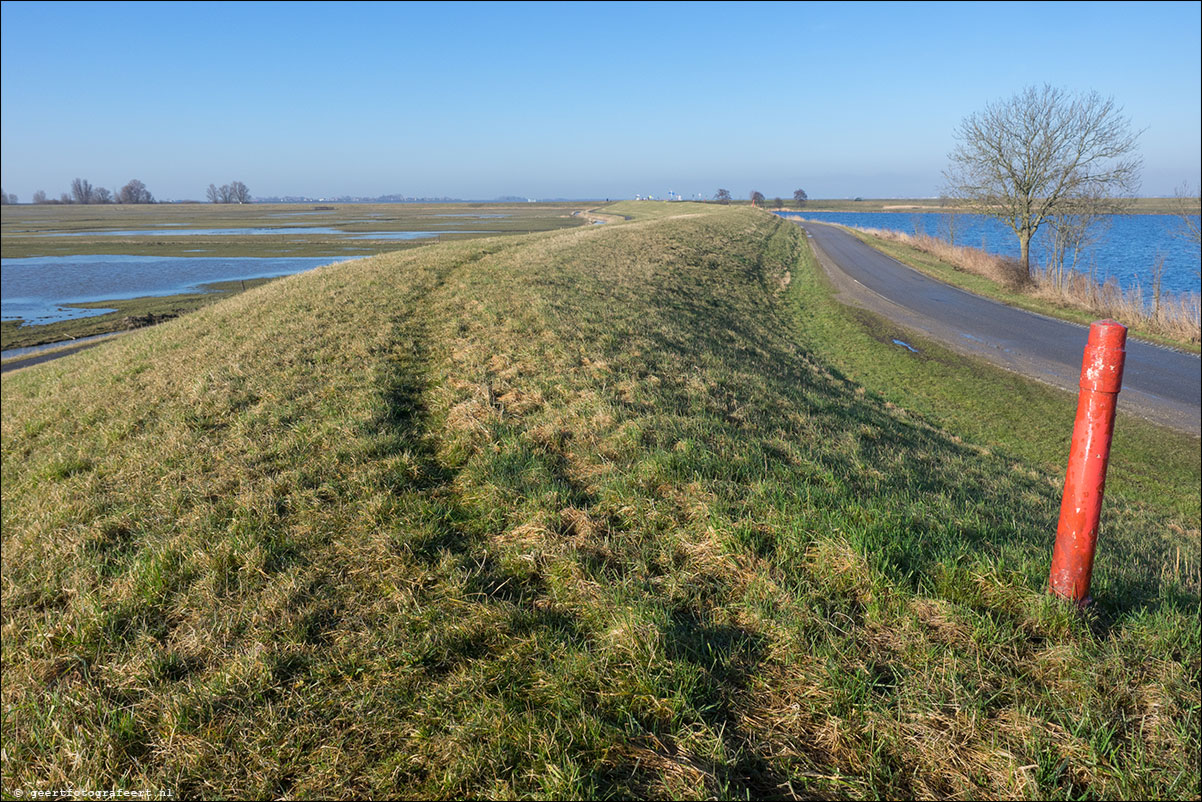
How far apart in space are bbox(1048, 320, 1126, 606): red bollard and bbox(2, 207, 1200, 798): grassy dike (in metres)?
0.25

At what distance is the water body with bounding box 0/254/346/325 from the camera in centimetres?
3728

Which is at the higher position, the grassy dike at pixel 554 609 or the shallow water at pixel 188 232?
the shallow water at pixel 188 232

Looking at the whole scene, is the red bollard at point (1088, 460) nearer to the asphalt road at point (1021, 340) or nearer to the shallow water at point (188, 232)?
the asphalt road at point (1021, 340)

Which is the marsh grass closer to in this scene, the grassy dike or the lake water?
the grassy dike

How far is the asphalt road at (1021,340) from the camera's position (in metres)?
14.5

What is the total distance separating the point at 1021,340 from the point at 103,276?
208 feet

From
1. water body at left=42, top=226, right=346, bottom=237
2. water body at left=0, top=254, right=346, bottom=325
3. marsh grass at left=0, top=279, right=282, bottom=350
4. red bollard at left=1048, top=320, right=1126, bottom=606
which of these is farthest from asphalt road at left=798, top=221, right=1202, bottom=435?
water body at left=42, top=226, right=346, bottom=237

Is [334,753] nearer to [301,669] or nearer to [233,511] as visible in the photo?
[301,669]

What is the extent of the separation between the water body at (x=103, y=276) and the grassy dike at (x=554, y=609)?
126 feet

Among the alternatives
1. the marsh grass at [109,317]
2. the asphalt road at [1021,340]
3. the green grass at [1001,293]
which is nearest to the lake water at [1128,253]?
the green grass at [1001,293]

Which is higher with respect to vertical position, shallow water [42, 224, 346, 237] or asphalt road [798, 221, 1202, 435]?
shallow water [42, 224, 346, 237]

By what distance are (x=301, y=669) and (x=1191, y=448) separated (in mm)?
15760

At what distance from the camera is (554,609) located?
146 inches

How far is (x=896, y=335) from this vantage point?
20.4 meters
